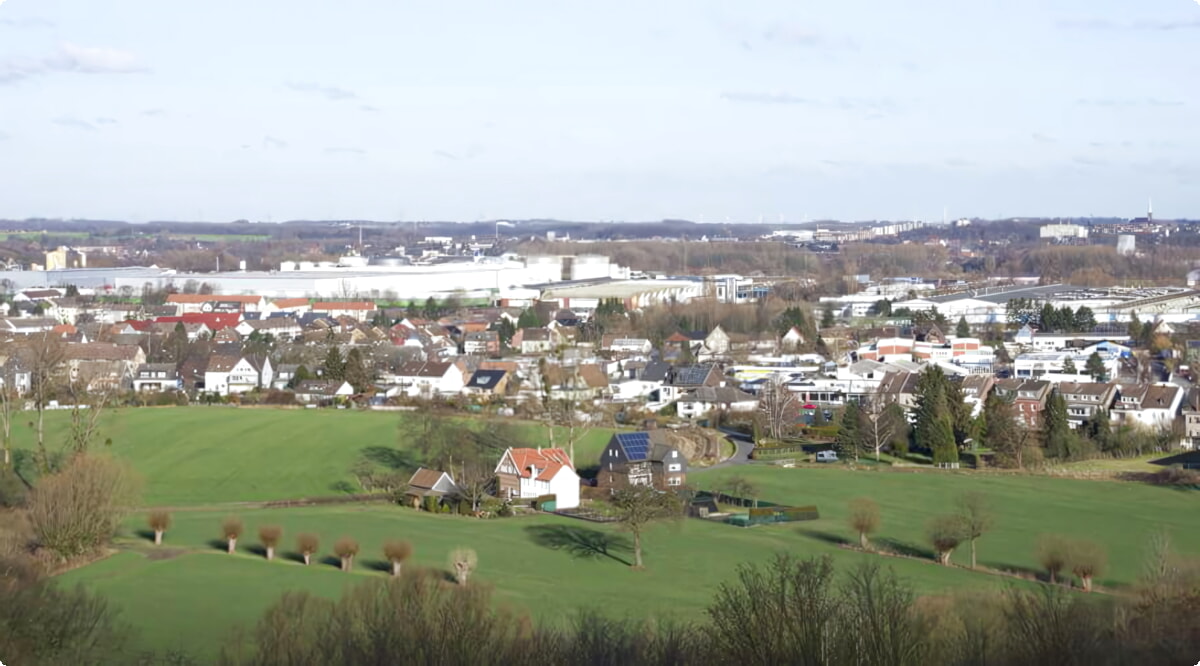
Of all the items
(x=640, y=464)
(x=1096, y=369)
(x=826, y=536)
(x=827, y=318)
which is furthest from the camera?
(x=827, y=318)

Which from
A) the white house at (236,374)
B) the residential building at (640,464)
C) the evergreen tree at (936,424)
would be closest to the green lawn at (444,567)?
the residential building at (640,464)

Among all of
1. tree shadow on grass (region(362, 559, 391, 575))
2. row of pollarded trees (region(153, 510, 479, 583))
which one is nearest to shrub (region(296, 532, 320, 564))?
row of pollarded trees (region(153, 510, 479, 583))

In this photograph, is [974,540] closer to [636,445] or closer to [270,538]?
Result: [636,445]

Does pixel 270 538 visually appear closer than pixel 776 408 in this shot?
Yes

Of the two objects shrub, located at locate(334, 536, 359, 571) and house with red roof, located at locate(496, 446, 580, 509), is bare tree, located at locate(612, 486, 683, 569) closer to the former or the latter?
house with red roof, located at locate(496, 446, 580, 509)

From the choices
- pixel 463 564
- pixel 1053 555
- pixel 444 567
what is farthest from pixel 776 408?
pixel 463 564

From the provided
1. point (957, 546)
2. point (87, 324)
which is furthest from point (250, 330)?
point (957, 546)
